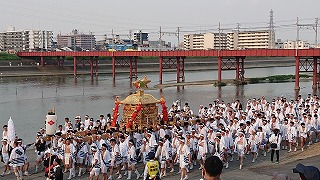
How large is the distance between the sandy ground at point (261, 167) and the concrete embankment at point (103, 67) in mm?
48271

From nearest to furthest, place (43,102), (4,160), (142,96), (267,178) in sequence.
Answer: (267,178)
(4,160)
(142,96)
(43,102)

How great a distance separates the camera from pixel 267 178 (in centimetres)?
1366

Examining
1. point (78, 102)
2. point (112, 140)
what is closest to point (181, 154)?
point (112, 140)

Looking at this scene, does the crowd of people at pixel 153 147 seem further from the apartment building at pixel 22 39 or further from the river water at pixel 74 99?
the apartment building at pixel 22 39

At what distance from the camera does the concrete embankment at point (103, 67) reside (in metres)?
77.7

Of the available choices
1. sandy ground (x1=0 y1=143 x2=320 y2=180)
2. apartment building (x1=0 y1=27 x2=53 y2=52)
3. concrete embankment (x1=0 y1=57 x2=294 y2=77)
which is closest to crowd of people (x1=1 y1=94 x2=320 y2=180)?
sandy ground (x1=0 y1=143 x2=320 y2=180)

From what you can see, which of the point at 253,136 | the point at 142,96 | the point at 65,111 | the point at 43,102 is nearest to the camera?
the point at 253,136

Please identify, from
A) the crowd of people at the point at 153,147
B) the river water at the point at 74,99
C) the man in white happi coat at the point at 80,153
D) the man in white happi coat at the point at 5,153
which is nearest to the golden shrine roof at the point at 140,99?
the crowd of people at the point at 153,147

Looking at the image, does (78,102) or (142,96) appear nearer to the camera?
(142,96)

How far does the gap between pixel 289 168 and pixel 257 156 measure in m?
2.72

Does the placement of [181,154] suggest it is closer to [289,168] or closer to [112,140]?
[112,140]

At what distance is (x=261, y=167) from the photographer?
50.1ft

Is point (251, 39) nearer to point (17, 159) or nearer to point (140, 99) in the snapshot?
point (140, 99)

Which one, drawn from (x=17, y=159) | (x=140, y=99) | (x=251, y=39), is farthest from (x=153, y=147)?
(x=251, y=39)
